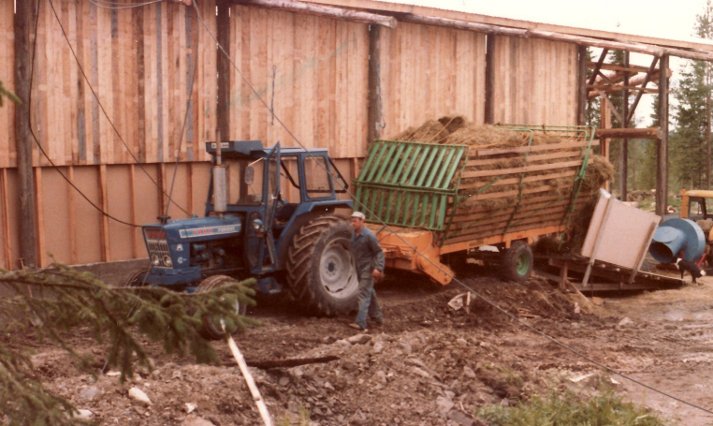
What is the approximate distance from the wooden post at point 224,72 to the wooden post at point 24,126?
3.29 m

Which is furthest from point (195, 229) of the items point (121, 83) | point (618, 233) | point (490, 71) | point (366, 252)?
point (490, 71)

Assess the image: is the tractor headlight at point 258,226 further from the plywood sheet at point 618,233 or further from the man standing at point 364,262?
the plywood sheet at point 618,233

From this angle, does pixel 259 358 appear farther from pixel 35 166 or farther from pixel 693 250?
pixel 693 250

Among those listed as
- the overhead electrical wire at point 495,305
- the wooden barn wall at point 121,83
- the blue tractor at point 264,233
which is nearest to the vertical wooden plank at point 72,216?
the wooden barn wall at point 121,83

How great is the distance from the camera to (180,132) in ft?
52.3

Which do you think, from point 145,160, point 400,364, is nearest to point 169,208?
point 145,160

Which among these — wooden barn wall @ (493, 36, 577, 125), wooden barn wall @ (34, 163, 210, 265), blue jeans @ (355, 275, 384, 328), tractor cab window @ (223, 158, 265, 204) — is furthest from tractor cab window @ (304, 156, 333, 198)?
wooden barn wall @ (493, 36, 577, 125)

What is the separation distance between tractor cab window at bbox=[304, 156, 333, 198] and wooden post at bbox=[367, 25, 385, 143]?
15.0 feet

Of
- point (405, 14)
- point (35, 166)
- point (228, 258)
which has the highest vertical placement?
point (405, 14)

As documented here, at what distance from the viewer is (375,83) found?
1884 cm

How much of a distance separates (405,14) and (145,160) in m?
5.99

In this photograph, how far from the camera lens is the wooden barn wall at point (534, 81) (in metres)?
21.7

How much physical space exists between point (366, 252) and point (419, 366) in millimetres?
2359

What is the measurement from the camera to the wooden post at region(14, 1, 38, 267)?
541 inches
